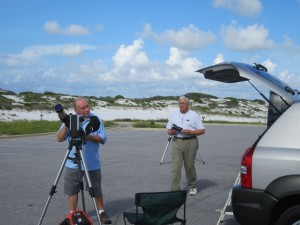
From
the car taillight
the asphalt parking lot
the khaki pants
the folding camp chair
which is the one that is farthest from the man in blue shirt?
the khaki pants

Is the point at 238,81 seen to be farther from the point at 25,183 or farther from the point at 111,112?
the point at 111,112

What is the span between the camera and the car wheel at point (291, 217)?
486 centimetres

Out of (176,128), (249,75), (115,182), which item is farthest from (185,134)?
(249,75)

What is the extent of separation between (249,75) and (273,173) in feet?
3.59

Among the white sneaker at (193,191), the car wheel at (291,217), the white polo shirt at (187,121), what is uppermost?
the white polo shirt at (187,121)

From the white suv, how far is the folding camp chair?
650mm

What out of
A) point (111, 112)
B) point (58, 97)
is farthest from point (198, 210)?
point (58, 97)

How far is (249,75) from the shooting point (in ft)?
17.2

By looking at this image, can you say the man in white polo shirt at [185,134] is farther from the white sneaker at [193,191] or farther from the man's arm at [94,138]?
the man's arm at [94,138]

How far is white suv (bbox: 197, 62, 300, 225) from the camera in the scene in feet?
16.0

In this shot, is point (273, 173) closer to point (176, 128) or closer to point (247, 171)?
Answer: point (247, 171)

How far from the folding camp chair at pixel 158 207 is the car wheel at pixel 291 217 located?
41.0 inches

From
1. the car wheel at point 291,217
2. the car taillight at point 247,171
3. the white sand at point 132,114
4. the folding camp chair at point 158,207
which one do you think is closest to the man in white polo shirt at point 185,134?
the folding camp chair at point 158,207

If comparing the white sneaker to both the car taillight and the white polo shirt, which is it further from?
the car taillight
